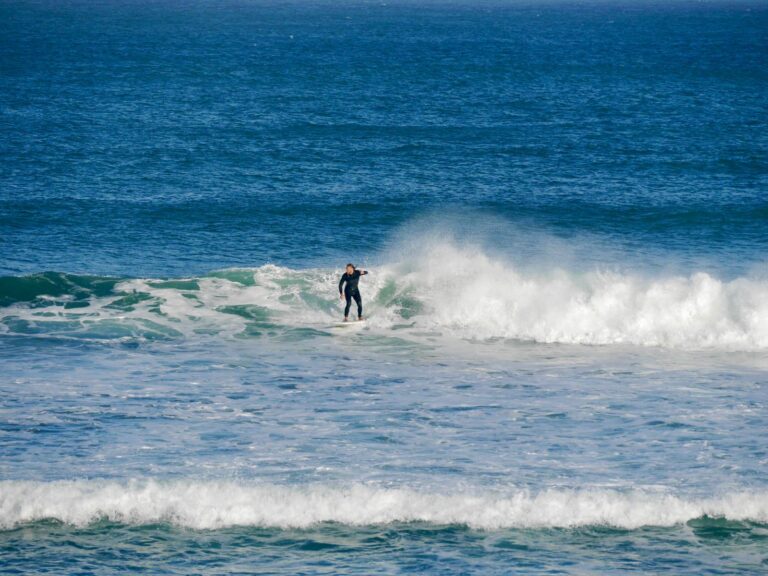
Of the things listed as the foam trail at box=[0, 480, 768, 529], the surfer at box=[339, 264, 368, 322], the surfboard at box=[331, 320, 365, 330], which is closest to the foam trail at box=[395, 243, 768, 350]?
the surfboard at box=[331, 320, 365, 330]

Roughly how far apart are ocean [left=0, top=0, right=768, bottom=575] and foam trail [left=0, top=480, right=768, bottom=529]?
0.05 m

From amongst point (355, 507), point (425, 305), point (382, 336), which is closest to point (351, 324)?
point (382, 336)

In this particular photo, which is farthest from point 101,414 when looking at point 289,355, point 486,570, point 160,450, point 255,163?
point 255,163

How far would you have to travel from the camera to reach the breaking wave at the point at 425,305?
96.2ft

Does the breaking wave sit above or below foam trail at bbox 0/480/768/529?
above

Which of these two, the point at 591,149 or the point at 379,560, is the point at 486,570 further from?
the point at 591,149

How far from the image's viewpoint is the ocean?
18156 millimetres

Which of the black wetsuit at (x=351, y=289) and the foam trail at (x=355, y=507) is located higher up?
the black wetsuit at (x=351, y=289)

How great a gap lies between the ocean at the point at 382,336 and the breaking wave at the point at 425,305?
0.10m

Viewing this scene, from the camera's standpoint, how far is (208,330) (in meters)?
29.5

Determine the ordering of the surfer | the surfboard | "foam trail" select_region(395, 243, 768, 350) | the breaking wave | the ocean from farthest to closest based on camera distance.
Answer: the surfboard → the surfer → the breaking wave → "foam trail" select_region(395, 243, 768, 350) → the ocean

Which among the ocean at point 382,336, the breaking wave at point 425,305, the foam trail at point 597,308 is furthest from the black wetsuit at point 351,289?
the foam trail at point 597,308

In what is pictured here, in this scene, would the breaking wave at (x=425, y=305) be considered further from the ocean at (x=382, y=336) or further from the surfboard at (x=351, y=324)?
the surfboard at (x=351, y=324)

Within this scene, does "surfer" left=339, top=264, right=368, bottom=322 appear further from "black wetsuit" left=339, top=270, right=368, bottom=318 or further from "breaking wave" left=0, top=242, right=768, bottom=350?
"breaking wave" left=0, top=242, right=768, bottom=350
